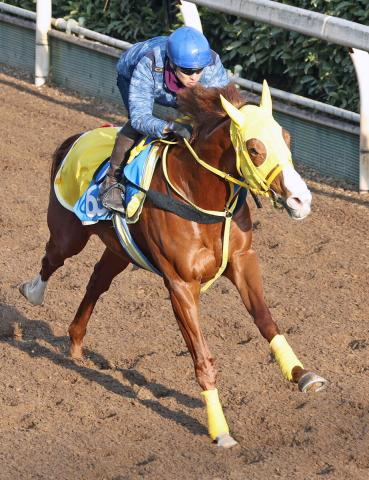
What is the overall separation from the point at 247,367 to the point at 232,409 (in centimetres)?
54

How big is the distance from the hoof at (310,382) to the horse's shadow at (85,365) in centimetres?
64

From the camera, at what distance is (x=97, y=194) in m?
6.37

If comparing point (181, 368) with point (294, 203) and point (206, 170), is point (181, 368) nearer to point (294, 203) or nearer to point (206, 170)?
point (206, 170)

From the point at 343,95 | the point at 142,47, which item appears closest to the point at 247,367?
the point at 142,47

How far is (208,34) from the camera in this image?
1128 centimetres

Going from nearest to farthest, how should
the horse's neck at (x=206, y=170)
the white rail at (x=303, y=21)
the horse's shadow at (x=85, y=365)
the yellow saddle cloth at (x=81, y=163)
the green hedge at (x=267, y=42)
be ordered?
the horse's neck at (x=206, y=170) → the horse's shadow at (x=85, y=365) → the yellow saddle cloth at (x=81, y=163) → the white rail at (x=303, y=21) → the green hedge at (x=267, y=42)

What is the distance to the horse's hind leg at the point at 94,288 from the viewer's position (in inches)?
270

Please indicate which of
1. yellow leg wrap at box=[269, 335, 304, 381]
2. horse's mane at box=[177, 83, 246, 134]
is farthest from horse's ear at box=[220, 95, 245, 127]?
yellow leg wrap at box=[269, 335, 304, 381]

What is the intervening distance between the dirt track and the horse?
336 mm

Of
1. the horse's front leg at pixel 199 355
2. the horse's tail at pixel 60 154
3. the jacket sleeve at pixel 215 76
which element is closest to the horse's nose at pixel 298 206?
the horse's front leg at pixel 199 355

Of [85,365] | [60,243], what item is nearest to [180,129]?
[60,243]

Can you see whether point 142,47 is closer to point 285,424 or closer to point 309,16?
point 285,424

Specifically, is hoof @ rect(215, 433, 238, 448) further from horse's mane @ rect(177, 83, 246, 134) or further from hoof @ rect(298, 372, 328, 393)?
horse's mane @ rect(177, 83, 246, 134)

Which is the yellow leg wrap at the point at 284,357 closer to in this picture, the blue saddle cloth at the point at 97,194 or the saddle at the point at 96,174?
the saddle at the point at 96,174
